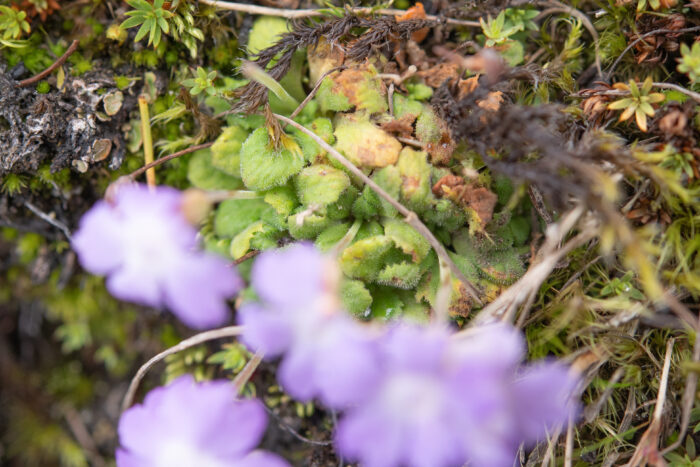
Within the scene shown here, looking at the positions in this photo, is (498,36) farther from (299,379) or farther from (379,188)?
(299,379)

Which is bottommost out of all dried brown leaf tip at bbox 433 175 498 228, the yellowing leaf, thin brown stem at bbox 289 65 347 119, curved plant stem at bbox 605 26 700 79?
dried brown leaf tip at bbox 433 175 498 228

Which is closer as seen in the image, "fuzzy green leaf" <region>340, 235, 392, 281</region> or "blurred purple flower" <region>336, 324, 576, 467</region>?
"blurred purple flower" <region>336, 324, 576, 467</region>

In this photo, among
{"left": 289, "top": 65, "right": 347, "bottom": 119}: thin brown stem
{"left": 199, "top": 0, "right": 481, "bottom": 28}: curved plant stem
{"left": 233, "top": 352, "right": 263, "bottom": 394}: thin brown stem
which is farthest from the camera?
{"left": 199, "top": 0, "right": 481, "bottom": 28}: curved plant stem

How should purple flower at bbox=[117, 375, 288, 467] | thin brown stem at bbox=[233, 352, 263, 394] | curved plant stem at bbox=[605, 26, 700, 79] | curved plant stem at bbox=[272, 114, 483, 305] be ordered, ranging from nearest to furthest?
purple flower at bbox=[117, 375, 288, 467] < thin brown stem at bbox=[233, 352, 263, 394] < curved plant stem at bbox=[272, 114, 483, 305] < curved plant stem at bbox=[605, 26, 700, 79]

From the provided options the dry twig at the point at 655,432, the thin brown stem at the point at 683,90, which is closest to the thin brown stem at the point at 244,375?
the dry twig at the point at 655,432

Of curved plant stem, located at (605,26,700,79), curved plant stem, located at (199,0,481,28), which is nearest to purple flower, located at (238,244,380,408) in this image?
curved plant stem, located at (199,0,481,28)

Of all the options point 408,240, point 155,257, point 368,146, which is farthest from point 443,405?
point 368,146

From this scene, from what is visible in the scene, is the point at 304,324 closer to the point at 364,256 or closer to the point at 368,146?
the point at 364,256

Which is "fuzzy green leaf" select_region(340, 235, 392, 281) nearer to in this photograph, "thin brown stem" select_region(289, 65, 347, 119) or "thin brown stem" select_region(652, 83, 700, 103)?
"thin brown stem" select_region(289, 65, 347, 119)
